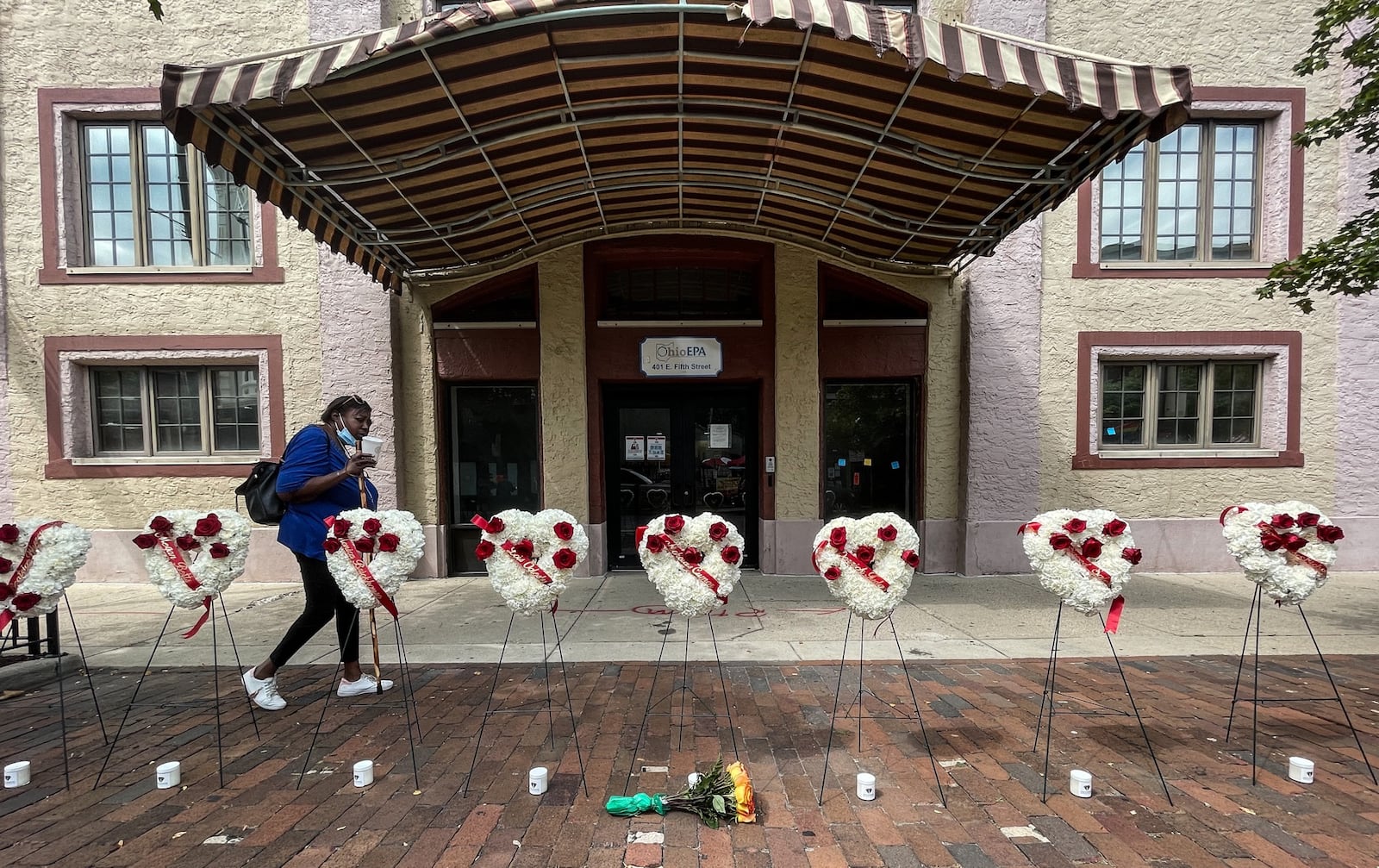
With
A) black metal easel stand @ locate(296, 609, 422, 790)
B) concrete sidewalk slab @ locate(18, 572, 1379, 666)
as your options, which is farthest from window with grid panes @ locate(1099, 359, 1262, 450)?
black metal easel stand @ locate(296, 609, 422, 790)

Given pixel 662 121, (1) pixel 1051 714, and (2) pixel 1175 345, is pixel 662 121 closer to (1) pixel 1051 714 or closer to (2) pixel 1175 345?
(1) pixel 1051 714

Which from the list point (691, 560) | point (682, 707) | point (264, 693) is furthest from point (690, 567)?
point (264, 693)

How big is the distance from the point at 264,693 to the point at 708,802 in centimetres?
313

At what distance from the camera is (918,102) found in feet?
15.2

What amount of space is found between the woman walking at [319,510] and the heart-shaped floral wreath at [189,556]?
33 cm

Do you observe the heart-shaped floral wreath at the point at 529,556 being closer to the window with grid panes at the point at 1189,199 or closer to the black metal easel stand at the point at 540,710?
the black metal easel stand at the point at 540,710

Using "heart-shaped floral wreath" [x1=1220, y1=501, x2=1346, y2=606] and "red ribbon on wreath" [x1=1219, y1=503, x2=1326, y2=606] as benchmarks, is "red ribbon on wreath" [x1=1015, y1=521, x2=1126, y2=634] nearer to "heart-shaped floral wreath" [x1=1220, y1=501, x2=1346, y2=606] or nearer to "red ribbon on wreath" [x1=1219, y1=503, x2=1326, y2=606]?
"heart-shaped floral wreath" [x1=1220, y1=501, x2=1346, y2=606]

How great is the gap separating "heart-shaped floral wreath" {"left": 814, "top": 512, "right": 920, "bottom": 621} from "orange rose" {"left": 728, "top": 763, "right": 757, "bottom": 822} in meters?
1.01

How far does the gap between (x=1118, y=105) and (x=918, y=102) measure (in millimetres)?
1371

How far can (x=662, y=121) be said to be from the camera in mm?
5129

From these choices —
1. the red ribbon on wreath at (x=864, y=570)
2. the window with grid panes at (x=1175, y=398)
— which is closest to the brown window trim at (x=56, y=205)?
the red ribbon on wreath at (x=864, y=570)

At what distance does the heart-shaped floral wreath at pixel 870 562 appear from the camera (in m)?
3.13

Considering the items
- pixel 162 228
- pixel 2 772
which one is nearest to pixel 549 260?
pixel 162 228

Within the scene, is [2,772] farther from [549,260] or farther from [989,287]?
[989,287]
